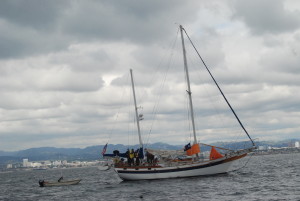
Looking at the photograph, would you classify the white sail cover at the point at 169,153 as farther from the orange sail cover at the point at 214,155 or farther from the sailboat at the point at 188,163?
the orange sail cover at the point at 214,155

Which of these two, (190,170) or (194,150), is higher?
(194,150)

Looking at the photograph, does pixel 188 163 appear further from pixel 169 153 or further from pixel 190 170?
pixel 169 153

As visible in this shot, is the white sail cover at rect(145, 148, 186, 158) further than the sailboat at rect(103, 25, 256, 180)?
Yes

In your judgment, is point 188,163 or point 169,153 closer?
point 188,163

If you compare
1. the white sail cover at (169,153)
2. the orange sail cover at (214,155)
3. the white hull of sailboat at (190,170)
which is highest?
the white sail cover at (169,153)

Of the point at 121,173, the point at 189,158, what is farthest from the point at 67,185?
the point at 189,158

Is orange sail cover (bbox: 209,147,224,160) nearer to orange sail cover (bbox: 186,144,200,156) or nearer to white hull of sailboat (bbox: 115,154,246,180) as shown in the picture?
white hull of sailboat (bbox: 115,154,246,180)

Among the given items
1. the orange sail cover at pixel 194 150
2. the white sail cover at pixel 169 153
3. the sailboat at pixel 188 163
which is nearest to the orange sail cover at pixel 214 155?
the sailboat at pixel 188 163

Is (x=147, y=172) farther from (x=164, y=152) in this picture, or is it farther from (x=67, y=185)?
(x=67, y=185)

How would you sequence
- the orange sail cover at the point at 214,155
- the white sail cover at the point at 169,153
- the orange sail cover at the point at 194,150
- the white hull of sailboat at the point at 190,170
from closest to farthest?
the white hull of sailboat at the point at 190,170 < the orange sail cover at the point at 194,150 < the orange sail cover at the point at 214,155 < the white sail cover at the point at 169,153

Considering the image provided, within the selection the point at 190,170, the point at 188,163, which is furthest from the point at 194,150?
the point at 190,170

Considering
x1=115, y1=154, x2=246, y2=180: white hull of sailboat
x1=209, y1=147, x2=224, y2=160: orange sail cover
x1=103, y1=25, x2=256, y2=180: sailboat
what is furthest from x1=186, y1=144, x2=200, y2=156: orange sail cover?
x1=209, y1=147, x2=224, y2=160: orange sail cover

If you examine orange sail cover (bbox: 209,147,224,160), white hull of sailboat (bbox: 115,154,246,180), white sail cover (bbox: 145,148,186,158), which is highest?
white sail cover (bbox: 145,148,186,158)

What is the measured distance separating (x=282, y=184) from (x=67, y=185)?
41.8 m
